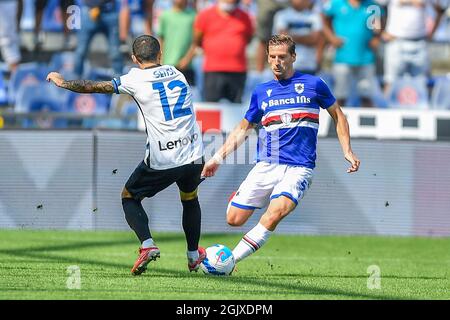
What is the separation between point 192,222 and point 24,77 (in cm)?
836

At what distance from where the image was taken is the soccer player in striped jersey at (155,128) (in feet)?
31.4

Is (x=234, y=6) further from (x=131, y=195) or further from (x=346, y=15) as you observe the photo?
(x=131, y=195)

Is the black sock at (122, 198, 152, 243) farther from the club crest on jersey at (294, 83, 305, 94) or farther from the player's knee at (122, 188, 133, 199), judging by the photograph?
the club crest on jersey at (294, 83, 305, 94)

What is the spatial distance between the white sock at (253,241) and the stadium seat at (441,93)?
28.8 feet

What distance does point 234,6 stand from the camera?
53.7 ft

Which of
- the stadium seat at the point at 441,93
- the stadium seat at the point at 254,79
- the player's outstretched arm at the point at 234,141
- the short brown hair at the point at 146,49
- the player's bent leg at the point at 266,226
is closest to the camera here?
the short brown hair at the point at 146,49

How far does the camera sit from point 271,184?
32.5 feet

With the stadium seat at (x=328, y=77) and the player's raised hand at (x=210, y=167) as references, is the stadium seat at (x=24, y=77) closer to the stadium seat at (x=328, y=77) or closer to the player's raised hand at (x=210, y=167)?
the stadium seat at (x=328, y=77)

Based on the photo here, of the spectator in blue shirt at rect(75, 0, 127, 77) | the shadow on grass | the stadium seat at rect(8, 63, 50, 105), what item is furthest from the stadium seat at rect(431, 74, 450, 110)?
the shadow on grass

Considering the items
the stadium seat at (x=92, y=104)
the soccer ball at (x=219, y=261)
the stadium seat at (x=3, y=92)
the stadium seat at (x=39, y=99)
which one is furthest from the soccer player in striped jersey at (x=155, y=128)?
the stadium seat at (x=3, y=92)

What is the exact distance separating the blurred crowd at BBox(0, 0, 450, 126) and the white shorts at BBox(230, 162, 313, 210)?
21.2ft

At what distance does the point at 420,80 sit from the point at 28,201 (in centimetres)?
698

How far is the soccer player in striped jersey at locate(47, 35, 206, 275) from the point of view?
957cm
